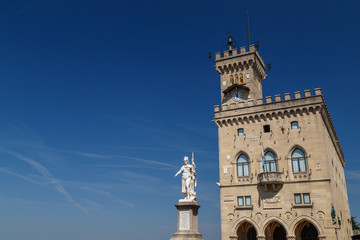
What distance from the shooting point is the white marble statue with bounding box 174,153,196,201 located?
23.3 meters

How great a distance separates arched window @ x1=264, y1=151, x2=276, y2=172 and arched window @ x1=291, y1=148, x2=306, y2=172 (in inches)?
81.9

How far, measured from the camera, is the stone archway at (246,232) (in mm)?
39894

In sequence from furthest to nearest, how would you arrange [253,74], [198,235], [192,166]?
[253,74], [192,166], [198,235]

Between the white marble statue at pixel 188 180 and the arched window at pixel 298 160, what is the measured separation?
1823 centimetres

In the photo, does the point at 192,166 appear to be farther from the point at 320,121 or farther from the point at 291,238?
the point at 320,121

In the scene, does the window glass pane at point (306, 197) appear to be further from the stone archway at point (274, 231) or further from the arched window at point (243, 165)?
the arched window at point (243, 165)

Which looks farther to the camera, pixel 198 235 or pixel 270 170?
pixel 270 170

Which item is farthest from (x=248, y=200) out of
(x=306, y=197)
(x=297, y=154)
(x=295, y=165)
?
(x=297, y=154)

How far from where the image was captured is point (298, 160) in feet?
125

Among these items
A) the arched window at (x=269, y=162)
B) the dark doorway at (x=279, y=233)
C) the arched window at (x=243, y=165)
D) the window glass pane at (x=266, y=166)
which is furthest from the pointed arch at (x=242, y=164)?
the dark doorway at (x=279, y=233)

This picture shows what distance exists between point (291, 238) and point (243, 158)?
10.0 meters

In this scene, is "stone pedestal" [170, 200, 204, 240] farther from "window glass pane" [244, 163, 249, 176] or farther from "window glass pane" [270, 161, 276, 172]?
"window glass pane" [270, 161, 276, 172]

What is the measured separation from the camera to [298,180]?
37.4 metres

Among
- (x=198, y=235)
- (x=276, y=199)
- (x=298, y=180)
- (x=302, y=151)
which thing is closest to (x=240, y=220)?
(x=276, y=199)
